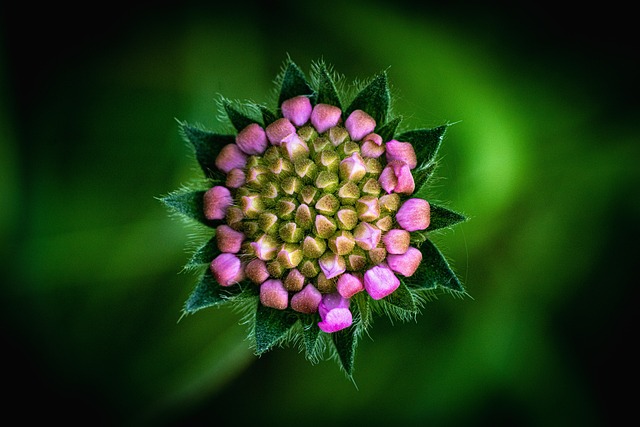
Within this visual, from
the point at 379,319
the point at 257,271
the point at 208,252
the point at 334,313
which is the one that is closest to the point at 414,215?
the point at 334,313

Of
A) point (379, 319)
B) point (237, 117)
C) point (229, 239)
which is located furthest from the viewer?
point (379, 319)

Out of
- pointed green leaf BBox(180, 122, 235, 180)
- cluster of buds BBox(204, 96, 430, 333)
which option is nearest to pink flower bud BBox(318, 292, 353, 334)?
cluster of buds BBox(204, 96, 430, 333)

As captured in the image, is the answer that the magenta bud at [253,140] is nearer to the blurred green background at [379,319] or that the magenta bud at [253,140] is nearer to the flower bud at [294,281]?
the flower bud at [294,281]

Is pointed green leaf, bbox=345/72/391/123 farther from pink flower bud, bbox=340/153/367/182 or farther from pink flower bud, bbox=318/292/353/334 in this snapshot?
pink flower bud, bbox=318/292/353/334

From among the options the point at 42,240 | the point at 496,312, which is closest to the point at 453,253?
the point at 496,312

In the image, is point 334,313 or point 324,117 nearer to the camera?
point 334,313

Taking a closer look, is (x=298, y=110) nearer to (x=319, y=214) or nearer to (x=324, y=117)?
(x=324, y=117)
